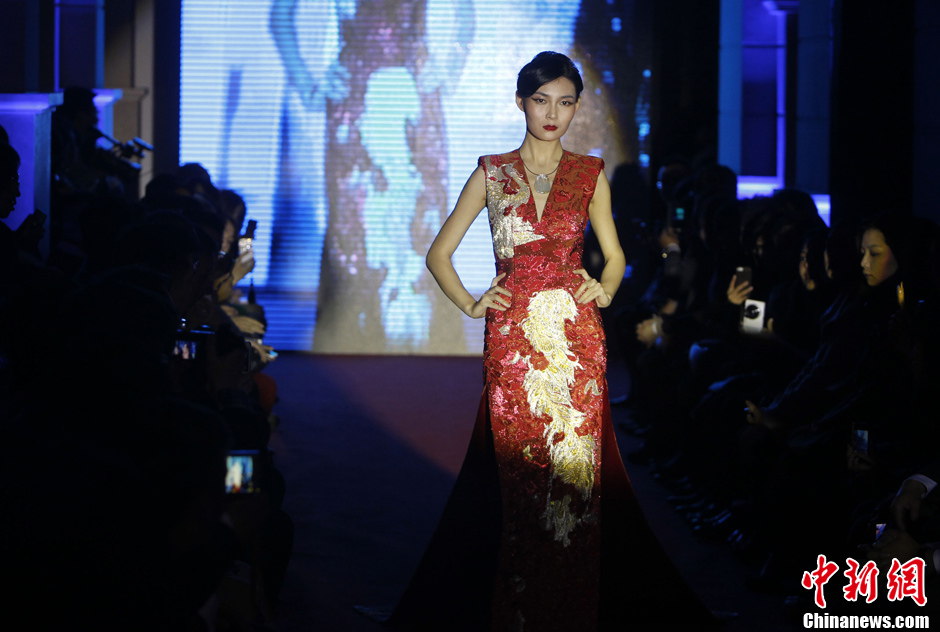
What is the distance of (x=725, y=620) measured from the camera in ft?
12.2

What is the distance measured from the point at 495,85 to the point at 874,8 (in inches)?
160

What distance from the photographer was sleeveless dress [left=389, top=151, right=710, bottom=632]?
348 centimetres

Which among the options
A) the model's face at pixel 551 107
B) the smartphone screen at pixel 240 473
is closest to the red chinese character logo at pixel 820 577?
the model's face at pixel 551 107

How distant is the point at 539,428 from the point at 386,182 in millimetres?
6834

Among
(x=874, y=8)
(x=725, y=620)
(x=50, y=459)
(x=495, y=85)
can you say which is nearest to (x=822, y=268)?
(x=725, y=620)

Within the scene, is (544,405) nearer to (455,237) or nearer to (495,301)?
(495,301)

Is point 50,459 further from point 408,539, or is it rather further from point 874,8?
point 874,8

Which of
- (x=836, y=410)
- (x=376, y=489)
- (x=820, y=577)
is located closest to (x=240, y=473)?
(x=820, y=577)

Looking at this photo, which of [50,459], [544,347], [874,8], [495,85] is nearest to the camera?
[50,459]

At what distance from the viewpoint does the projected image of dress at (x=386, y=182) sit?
32.9ft

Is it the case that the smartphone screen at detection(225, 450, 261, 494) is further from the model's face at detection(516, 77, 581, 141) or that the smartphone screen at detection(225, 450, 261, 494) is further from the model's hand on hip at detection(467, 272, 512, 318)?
the model's face at detection(516, 77, 581, 141)

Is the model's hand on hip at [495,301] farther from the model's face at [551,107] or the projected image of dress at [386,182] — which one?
the projected image of dress at [386,182]

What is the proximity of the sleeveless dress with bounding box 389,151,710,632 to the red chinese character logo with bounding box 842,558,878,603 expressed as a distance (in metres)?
0.65

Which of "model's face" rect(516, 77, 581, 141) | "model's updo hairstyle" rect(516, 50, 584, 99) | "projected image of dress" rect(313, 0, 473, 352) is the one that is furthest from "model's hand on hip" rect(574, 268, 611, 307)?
"projected image of dress" rect(313, 0, 473, 352)
